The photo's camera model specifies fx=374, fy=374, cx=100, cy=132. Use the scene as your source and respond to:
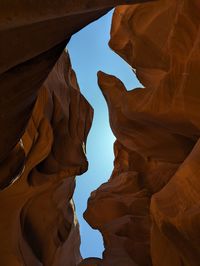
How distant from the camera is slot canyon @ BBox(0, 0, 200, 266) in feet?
26.3

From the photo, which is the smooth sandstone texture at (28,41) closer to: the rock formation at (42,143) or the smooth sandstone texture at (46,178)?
the rock formation at (42,143)

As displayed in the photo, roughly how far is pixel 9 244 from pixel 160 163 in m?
6.53

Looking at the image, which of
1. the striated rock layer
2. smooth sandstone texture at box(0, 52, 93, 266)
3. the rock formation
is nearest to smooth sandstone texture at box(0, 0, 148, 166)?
the rock formation

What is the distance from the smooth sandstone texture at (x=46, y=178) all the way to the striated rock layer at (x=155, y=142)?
4.91 feet

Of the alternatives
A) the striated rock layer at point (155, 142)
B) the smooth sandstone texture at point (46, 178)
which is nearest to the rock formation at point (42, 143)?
the smooth sandstone texture at point (46, 178)

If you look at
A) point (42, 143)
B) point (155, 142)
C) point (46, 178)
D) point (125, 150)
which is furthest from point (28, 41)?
point (125, 150)

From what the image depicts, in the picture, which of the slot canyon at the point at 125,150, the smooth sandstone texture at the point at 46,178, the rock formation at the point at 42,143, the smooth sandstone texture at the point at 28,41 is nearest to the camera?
the smooth sandstone texture at the point at 28,41

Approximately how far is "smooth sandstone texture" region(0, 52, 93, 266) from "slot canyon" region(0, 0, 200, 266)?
36 mm

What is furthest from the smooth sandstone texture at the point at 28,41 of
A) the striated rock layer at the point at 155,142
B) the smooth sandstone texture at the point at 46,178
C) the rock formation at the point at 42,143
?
the smooth sandstone texture at the point at 46,178

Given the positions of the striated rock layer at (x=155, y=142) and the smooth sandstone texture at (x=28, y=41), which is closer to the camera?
the smooth sandstone texture at (x=28, y=41)

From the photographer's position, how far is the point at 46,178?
12.5 meters

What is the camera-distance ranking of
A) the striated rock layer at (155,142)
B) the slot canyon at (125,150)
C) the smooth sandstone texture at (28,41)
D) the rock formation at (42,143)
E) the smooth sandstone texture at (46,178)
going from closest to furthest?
the smooth sandstone texture at (28,41) < the rock formation at (42,143) < the slot canyon at (125,150) < the striated rock layer at (155,142) < the smooth sandstone texture at (46,178)

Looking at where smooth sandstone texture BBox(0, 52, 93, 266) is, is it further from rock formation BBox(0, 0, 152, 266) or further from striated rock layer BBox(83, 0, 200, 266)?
striated rock layer BBox(83, 0, 200, 266)

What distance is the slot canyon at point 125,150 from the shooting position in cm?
802
